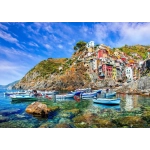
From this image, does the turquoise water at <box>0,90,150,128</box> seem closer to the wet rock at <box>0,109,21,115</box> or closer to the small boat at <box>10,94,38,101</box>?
the wet rock at <box>0,109,21,115</box>

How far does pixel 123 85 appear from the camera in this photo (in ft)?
21.9

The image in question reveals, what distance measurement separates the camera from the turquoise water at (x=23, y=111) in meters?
5.82

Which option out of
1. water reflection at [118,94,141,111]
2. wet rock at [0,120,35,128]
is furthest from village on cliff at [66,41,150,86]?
wet rock at [0,120,35,128]

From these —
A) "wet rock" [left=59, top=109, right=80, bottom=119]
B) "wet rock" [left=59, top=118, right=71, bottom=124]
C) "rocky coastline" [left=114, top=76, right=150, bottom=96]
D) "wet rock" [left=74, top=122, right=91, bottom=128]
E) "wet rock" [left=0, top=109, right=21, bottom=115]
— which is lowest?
"wet rock" [left=74, top=122, right=91, bottom=128]

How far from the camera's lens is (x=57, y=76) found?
667 cm

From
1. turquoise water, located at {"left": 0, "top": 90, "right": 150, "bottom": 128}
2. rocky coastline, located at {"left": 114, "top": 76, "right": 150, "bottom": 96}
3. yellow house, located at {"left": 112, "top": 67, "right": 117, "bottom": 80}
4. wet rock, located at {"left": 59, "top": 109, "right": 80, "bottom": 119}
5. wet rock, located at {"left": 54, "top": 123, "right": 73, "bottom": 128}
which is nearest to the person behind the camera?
wet rock, located at {"left": 54, "top": 123, "right": 73, "bottom": 128}

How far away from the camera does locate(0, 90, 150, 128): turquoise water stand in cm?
582

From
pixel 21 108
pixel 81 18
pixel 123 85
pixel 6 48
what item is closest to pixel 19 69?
pixel 6 48

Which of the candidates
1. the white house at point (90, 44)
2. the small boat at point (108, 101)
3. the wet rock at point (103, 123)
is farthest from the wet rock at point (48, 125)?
the white house at point (90, 44)

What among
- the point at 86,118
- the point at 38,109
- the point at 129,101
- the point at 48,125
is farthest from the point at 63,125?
the point at 129,101

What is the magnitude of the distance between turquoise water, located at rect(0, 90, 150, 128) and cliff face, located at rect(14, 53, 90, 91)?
624mm

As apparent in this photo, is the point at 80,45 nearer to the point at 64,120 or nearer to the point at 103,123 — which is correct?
the point at 64,120

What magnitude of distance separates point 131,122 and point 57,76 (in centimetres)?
271

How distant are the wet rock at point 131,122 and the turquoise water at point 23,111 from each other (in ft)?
1.15
